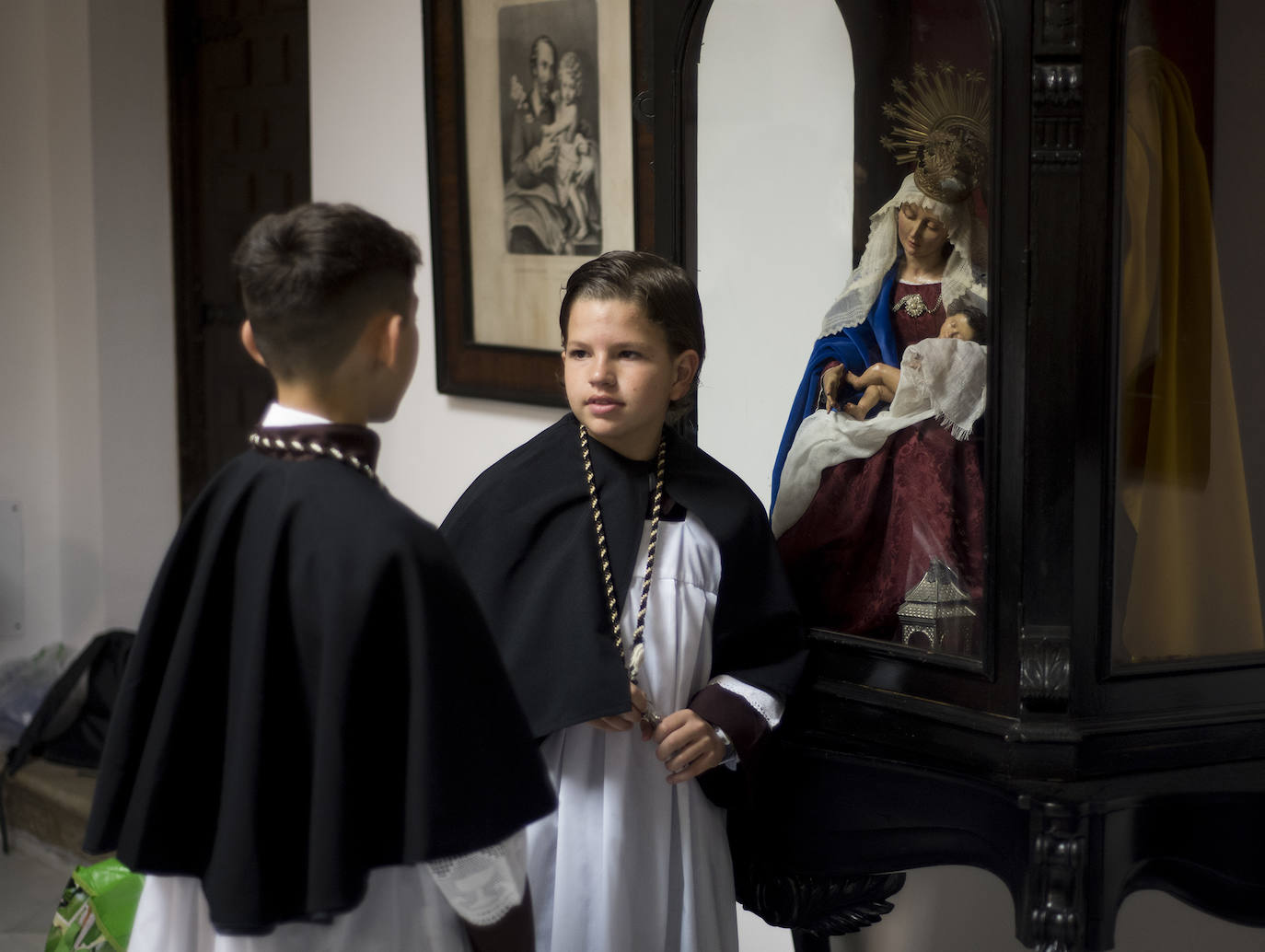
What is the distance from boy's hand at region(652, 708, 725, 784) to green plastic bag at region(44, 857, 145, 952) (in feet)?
3.47

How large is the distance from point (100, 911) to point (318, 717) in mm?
1307

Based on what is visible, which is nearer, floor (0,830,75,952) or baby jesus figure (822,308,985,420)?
baby jesus figure (822,308,985,420)

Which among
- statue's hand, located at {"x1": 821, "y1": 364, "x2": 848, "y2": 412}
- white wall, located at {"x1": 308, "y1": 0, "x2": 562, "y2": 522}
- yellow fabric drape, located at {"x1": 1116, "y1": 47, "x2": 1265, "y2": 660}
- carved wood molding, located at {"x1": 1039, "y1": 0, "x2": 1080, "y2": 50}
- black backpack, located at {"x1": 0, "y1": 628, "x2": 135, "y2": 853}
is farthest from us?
black backpack, located at {"x1": 0, "y1": 628, "x2": 135, "y2": 853}

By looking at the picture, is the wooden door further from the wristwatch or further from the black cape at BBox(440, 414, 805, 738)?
the wristwatch

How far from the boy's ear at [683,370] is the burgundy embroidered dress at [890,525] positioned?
11.6 inches

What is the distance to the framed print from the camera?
3.04 m

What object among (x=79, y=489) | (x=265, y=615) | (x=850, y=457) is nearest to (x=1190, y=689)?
(x=850, y=457)

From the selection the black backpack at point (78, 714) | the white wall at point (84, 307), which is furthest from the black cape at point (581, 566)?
the white wall at point (84, 307)

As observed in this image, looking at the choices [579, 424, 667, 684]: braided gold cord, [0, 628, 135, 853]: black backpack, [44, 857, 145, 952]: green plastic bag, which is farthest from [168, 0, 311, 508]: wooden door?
[579, 424, 667, 684]: braided gold cord

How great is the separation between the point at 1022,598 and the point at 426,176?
7.27 feet

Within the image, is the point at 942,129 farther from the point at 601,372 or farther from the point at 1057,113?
the point at 601,372

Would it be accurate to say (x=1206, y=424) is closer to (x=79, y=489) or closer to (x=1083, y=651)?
(x=1083, y=651)

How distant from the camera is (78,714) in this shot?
4336 mm

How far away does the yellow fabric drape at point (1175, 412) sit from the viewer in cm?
173
